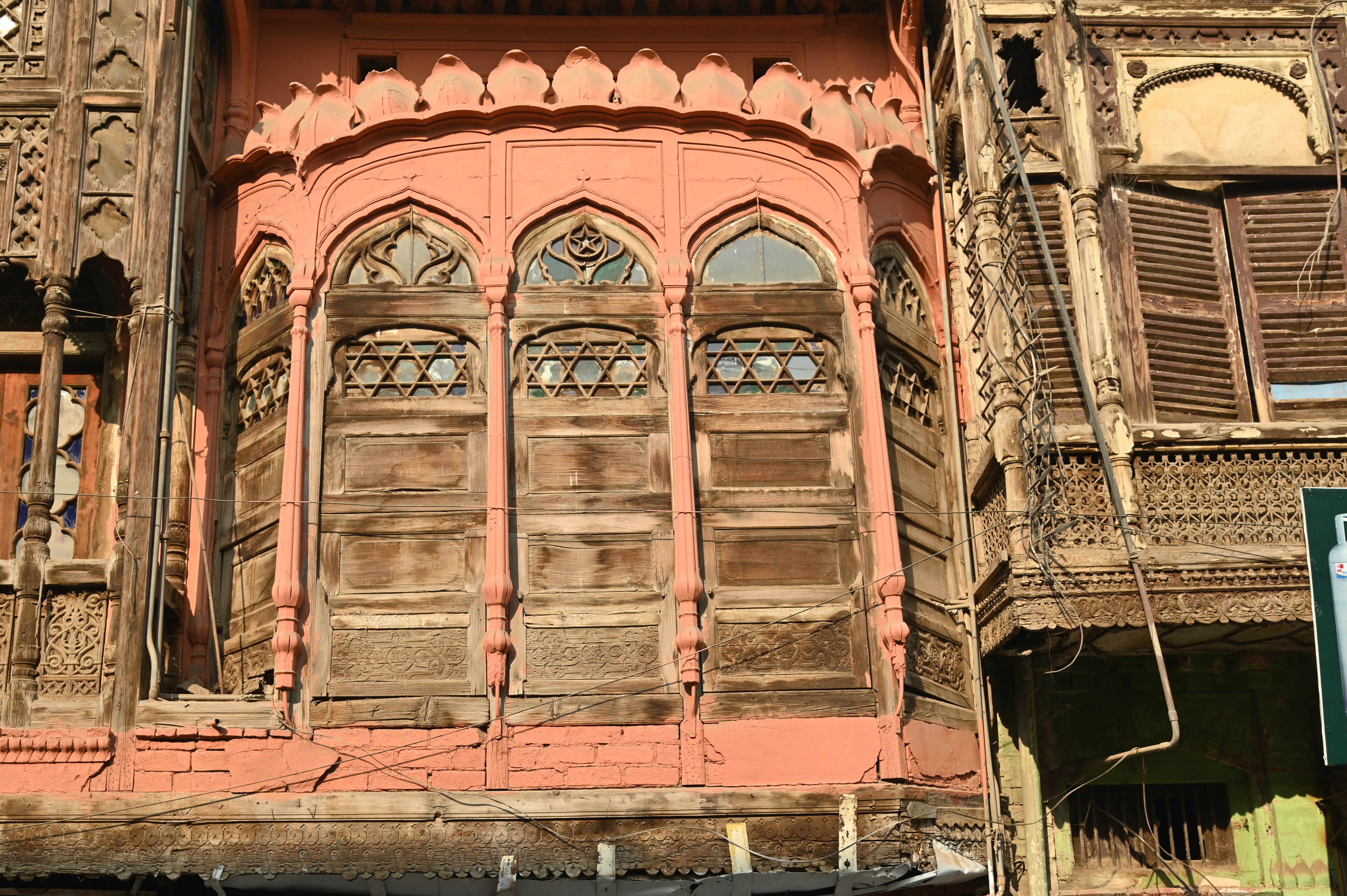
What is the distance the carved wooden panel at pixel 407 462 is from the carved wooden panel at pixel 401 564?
1.38 ft

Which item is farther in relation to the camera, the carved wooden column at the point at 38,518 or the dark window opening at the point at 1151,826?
the dark window opening at the point at 1151,826

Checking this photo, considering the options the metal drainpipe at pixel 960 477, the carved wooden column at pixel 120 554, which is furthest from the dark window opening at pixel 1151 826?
the carved wooden column at pixel 120 554

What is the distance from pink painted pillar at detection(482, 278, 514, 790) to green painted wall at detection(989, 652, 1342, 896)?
3.83 metres

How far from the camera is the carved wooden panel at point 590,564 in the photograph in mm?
12367

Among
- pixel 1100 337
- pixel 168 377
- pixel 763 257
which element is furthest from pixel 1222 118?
pixel 168 377

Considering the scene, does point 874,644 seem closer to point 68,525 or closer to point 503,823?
point 503,823

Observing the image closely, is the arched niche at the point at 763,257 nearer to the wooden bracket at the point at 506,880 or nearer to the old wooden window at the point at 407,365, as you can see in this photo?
the old wooden window at the point at 407,365

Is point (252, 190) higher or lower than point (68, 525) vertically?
higher

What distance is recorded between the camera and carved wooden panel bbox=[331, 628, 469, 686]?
39.5ft

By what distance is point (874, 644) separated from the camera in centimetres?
1236

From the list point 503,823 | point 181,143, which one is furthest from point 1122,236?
point 181,143

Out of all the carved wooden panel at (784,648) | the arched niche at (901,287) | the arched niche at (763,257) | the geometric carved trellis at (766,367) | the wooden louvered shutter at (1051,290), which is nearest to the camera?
the carved wooden panel at (784,648)

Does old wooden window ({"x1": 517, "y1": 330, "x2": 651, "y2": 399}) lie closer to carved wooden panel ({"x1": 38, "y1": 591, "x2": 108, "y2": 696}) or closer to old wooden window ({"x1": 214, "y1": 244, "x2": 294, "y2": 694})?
old wooden window ({"x1": 214, "y1": 244, "x2": 294, "y2": 694})

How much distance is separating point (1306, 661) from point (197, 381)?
8.97 metres
